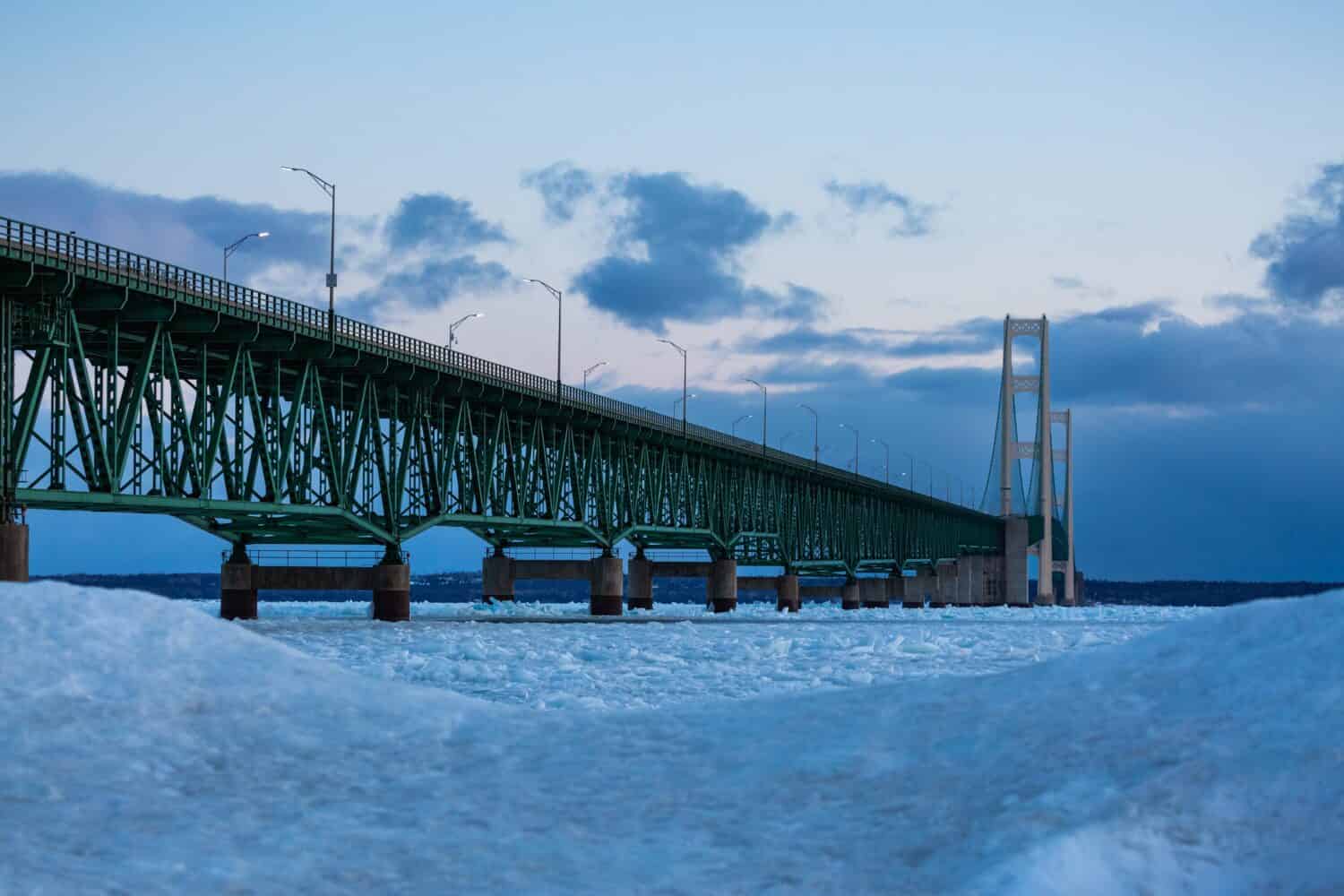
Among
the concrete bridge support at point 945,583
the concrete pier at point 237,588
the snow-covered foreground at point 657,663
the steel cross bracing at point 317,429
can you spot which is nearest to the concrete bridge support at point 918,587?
the concrete bridge support at point 945,583

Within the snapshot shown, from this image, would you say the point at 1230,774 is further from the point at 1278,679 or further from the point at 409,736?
the point at 409,736

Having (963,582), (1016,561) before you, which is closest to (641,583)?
(1016,561)

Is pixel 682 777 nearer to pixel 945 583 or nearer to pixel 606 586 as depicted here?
pixel 606 586

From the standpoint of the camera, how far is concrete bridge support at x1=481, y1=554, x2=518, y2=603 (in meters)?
111

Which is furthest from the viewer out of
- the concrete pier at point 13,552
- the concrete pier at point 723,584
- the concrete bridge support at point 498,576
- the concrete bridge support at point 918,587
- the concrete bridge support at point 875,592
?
the concrete bridge support at point 918,587

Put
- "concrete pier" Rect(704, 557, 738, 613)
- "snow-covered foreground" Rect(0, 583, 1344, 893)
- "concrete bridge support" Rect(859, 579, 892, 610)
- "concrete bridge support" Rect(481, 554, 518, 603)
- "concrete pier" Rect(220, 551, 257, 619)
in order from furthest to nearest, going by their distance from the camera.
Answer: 1. "concrete bridge support" Rect(859, 579, 892, 610)
2. "concrete pier" Rect(704, 557, 738, 613)
3. "concrete bridge support" Rect(481, 554, 518, 603)
4. "concrete pier" Rect(220, 551, 257, 619)
5. "snow-covered foreground" Rect(0, 583, 1344, 893)

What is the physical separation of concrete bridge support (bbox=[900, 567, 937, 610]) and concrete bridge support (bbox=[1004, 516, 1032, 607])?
36.5 feet

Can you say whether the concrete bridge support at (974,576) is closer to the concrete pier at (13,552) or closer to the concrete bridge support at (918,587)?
the concrete bridge support at (918,587)

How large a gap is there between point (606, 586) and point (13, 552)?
191 feet

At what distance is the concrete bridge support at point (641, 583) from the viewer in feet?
401

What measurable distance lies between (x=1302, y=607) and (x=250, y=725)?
409 inches

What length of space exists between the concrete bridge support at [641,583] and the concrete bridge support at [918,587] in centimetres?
5998

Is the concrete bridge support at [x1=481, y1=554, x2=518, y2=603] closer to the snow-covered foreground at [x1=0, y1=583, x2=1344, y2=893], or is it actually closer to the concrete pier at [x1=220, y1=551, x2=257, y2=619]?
the concrete pier at [x1=220, y1=551, x2=257, y2=619]

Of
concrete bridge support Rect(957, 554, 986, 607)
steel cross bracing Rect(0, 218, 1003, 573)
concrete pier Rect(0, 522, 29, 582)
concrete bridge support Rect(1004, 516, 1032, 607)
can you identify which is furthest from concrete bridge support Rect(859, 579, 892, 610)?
concrete pier Rect(0, 522, 29, 582)
